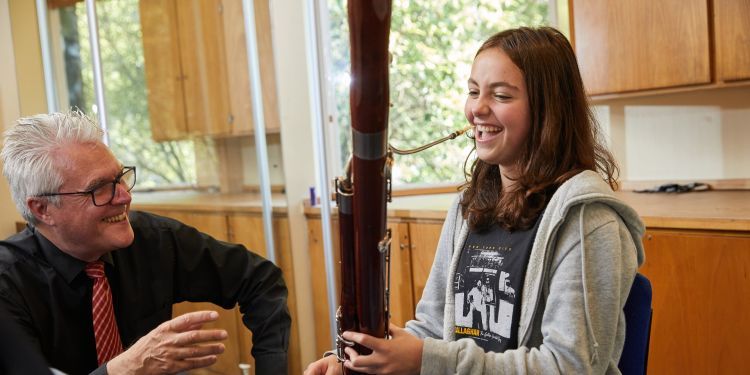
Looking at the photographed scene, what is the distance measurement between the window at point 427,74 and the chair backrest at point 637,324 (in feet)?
7.07

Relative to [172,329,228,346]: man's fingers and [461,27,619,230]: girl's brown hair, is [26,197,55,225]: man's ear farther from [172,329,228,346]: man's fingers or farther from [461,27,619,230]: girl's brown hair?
[461,27,619,230]: girl's brown hair

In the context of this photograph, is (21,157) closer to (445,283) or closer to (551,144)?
(445,283)

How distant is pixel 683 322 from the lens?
194 cm

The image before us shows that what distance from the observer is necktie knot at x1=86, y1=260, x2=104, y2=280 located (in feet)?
4.94

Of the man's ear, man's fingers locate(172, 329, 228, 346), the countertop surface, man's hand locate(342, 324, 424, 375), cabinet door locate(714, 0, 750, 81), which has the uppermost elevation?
cabinet door locate(714, 0, 750, 81)

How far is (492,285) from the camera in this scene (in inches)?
45.4

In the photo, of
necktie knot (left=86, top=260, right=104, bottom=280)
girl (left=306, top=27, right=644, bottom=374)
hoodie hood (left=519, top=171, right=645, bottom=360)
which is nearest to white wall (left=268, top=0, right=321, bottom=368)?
necktie knot (left=86, top=260, right=104, bottom=280)

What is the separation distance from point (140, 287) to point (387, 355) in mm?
839

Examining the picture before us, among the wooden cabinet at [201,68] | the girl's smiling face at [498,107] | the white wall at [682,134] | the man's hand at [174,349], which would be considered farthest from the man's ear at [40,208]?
the white wall at [682,134]

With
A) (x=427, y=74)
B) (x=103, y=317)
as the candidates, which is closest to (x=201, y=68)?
(x=427, y=74)

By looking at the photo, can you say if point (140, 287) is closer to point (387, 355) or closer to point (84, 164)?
point (84, 164)

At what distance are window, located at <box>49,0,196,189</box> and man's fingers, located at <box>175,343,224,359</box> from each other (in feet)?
7.44

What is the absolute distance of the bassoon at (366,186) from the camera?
0.75 m

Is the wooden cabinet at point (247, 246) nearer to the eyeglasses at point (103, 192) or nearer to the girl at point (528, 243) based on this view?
the eyeglasses at point (103, 192)
